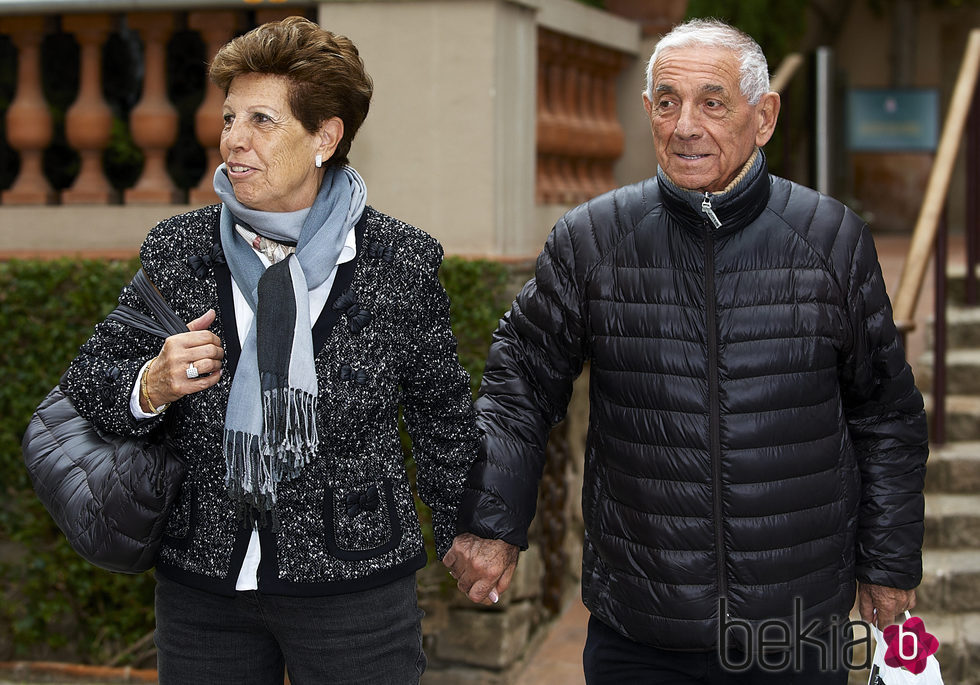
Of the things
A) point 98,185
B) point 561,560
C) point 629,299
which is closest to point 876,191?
point 561,560

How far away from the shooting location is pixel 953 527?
4984 millimetres

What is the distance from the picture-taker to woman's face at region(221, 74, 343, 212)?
2480mm

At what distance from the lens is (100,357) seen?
248 cm

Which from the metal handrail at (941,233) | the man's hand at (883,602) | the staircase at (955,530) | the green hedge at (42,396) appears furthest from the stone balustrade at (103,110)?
the staircase at (955,530)

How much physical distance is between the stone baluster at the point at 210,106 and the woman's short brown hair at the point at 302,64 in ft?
7.66

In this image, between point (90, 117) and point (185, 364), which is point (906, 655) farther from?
point (90, 117)

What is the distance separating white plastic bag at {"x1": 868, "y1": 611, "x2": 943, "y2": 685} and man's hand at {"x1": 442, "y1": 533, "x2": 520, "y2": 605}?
33.1 inches

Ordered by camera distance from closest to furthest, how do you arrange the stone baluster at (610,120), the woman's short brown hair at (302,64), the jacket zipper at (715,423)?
1. the woman's short brown hair at (302,64)
2. the jacket zipper at (715,423)
3. the stone baluster at (610,120)

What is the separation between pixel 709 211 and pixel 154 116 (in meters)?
3.02

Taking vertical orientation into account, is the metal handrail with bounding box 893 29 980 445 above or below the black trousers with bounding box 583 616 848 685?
above

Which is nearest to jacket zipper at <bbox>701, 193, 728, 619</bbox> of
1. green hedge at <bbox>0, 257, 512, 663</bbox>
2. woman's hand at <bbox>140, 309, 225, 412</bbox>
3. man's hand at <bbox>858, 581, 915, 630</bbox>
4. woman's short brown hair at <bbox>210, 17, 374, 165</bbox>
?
man's hand at <bbox>858, 581, 915, 630</bbox>

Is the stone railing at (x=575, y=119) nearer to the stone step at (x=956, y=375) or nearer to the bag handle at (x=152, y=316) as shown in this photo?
the stone step at (x=956, y=375)

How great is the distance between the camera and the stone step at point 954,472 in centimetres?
520

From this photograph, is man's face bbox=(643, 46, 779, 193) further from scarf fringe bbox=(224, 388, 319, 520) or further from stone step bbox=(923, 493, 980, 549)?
stone step bbox=(923, 493, 980, 549)
